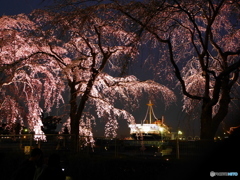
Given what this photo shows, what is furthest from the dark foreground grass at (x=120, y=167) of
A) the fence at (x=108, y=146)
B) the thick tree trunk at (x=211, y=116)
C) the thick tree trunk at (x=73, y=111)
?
the thick tree trunk at (x=73, y=111)

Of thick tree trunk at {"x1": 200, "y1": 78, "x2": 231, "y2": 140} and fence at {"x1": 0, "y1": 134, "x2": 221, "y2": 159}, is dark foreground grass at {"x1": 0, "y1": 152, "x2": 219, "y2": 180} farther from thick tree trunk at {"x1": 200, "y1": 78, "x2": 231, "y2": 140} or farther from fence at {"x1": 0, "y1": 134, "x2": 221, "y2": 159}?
thick tree trunk at {"x1": 200, "y1": 78, "x2": 231, "y2": 140}

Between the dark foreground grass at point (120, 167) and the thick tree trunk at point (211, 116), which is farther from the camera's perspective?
the thick tree trunk at point (211, 116)

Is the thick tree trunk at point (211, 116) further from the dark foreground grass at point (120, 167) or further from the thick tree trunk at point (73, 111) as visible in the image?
the thick tree trunk at point (73, 111)

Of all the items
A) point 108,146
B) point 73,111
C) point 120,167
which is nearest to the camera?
point 120,167

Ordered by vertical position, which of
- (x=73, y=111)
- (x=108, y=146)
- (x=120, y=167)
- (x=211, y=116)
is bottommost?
(x=120, y=167)

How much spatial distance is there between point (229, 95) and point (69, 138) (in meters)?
7.46

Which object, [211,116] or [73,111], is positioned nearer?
[211,116]

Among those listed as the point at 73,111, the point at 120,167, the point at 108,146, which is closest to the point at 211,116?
the point at 120,167

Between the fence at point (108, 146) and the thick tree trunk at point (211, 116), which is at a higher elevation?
the thick tree trunk at point (211, 116)

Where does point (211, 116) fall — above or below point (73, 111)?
below

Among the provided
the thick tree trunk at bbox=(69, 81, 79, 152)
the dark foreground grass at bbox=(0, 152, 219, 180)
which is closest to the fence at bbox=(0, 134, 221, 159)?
the thick tree trunk at bbox=(69, 81, 79, 152)

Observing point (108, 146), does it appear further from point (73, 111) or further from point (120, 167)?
point (120, 167)

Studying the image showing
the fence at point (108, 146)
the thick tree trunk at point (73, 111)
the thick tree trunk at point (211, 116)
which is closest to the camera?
the thick tree trunk at point (211, 116)

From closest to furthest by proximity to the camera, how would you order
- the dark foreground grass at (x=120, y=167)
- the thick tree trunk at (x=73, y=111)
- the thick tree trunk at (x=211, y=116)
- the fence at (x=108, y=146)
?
the dark foreground grass at (x=120, y=167) → the thick tree trunk at (x=211, y=116) → the fence at (x=108, y=146) → the thick tree trunk at (x=73, y=111)
